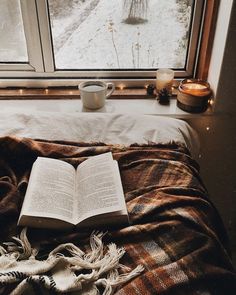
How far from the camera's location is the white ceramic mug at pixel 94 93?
1.33 meters

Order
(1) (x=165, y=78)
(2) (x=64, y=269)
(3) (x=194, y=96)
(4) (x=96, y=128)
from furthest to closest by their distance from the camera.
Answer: (1) (x=165, y=78) → (3) (x=194, y=96) → (4) (x=96, y=128) → (2) (x=64, y=269)

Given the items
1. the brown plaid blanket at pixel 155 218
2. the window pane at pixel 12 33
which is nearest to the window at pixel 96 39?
the window pane at pixel 12 33

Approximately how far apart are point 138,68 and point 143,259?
98 cm

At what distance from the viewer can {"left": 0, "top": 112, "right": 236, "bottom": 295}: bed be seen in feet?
2.21

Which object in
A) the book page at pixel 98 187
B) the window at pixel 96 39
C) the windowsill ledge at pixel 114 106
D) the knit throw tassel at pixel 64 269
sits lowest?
the windowsill ledge at pixel 114 106

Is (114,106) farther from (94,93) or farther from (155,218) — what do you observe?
(155,218)

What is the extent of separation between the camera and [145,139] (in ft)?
3.57

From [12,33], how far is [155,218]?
102 cm

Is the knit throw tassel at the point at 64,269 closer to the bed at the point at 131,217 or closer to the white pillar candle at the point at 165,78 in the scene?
the bed at the point at 131,217

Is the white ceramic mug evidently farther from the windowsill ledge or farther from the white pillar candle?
the white pillar candle

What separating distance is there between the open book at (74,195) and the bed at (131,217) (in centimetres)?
3

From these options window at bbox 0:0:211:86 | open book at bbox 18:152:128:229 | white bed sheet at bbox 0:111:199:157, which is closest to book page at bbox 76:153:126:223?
open book at bbox 18:152:128:229

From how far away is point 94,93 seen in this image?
133 cm

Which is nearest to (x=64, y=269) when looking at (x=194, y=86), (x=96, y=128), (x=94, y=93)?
(x=96, y=128)
